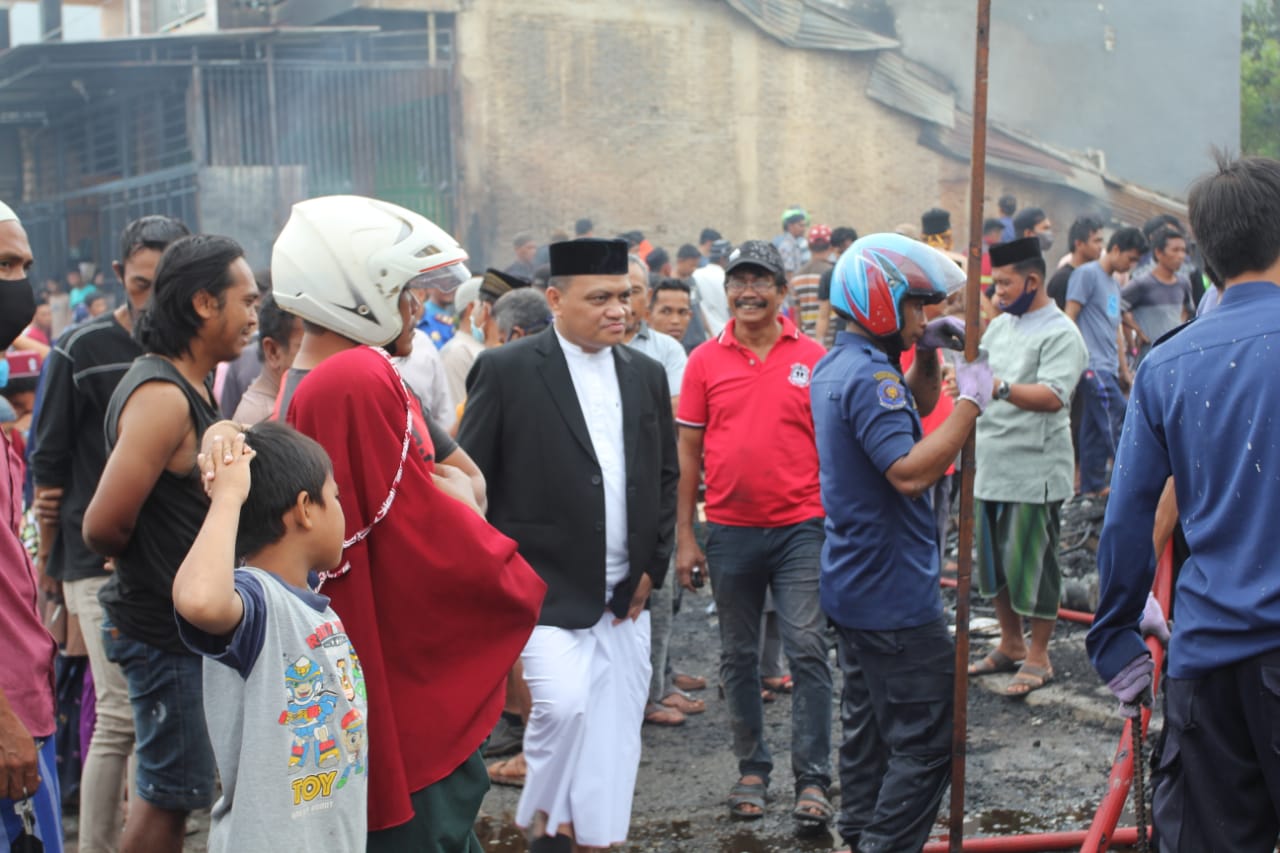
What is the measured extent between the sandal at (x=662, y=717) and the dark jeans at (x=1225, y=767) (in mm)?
3893

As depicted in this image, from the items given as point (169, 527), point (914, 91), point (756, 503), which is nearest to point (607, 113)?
point (914, 91)

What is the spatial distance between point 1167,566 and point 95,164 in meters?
23.5

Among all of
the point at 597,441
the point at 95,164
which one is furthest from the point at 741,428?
the point at 95,164

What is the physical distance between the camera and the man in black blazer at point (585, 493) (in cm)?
455

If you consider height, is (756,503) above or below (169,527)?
below

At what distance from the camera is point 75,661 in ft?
18.2

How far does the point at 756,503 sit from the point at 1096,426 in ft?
17.6

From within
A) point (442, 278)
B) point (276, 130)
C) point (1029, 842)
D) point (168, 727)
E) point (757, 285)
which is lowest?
point (1029, 842)

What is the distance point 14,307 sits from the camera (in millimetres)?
3240

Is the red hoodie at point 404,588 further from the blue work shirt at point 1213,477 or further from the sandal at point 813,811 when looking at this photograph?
the sandal at point 813,811

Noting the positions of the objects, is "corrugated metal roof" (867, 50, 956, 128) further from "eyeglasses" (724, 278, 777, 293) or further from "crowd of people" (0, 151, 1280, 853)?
"eyeglasses" (724, 278, 777, 293)

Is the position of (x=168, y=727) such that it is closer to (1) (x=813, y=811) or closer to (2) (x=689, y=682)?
(1) (x=813, y=811)

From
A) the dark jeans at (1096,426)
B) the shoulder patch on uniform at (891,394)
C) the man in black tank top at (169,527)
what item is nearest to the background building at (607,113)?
the dark jeans at (1096,426)

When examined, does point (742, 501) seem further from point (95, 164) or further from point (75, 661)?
point (95, 164)
